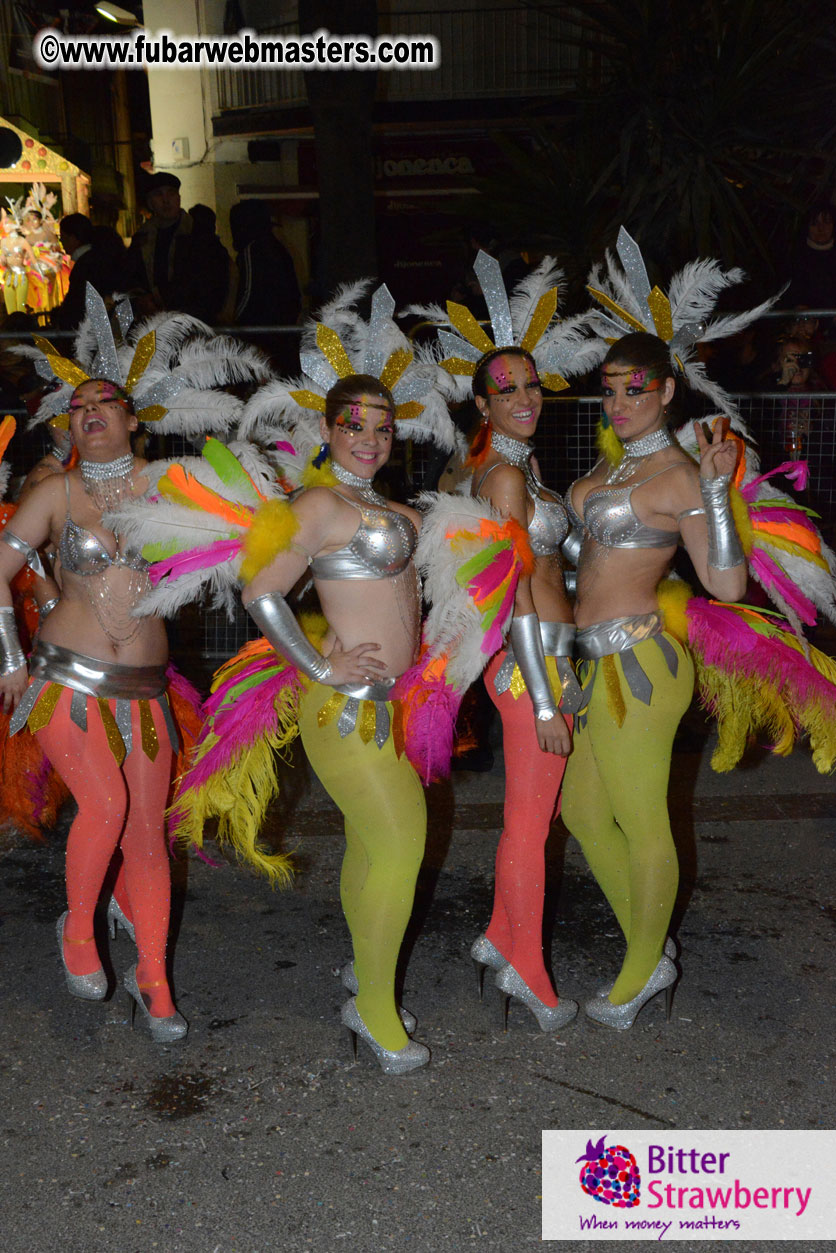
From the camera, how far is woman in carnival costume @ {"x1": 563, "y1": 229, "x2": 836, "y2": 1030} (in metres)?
3.07

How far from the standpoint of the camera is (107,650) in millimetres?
3230

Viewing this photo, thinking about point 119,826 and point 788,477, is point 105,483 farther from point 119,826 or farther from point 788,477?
point 788,477

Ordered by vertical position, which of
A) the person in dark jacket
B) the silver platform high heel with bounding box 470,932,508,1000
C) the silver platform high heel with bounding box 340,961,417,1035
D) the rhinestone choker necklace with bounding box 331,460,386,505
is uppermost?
the person in dark jacket

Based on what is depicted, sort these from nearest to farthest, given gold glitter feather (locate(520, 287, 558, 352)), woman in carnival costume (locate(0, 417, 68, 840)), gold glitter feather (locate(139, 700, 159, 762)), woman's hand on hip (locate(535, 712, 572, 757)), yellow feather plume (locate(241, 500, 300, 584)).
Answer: yellow feather plume (locate(241, 500, 300, 584)), woman's hand on hip (locate(535, 712, 572, 757)), gold glitter feather (locate(139, 700, 159, 762)), gold glitter feather (locate(520, 287, 558, 352)), woman in carnival costume (locate(0, 417, 68, 840))

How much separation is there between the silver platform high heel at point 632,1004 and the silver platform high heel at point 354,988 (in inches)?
20.5

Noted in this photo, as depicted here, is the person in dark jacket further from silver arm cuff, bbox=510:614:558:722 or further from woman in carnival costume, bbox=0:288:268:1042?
silver arm cuff, bbox=510:614:558:722

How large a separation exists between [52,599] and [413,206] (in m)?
11.6

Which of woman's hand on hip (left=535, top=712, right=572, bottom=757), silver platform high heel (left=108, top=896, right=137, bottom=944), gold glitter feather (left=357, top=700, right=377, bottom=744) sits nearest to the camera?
gold glitter feather (left=357, top=700, right=377, bottom=744)

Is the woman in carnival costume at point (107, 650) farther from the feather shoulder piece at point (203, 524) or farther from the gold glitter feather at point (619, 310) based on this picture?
the gold glitter feather at point (619, 310)

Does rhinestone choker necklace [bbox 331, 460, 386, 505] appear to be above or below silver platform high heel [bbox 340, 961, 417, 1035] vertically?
above

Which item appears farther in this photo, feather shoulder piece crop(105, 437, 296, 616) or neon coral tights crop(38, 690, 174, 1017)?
neon coral tights crop(38, 690, 174, 1017)

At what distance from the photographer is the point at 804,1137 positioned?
2.79 metres

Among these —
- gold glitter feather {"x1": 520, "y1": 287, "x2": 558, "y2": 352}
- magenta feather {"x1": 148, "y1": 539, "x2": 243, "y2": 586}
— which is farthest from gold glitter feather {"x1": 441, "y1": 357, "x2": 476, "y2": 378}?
magenta feather {"x1": 148, "y1": 539, "x2": 243, "y2": 586}

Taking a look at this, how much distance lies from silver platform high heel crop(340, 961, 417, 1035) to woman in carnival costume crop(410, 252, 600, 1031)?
28 centimetres
